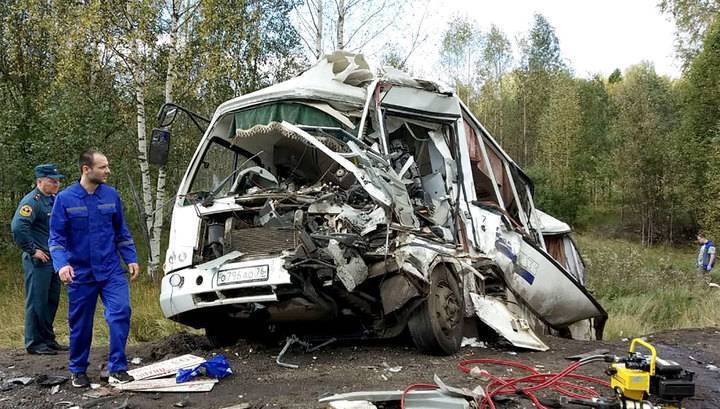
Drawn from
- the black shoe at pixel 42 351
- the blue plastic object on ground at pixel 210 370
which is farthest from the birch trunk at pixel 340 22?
the blue plastic object on ground at pixel 210 370

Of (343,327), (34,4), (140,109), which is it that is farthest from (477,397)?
(34,4)

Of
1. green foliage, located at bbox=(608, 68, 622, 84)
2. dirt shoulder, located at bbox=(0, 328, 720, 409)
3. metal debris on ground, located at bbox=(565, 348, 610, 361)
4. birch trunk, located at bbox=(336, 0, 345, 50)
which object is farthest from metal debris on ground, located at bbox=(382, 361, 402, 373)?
green foliage, located at bbox=(608, 68, 622, 84)

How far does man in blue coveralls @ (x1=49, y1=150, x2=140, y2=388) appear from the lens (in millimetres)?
4125

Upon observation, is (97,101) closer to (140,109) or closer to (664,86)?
(140,109)

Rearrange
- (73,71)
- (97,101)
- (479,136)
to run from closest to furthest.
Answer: (479,136), (73,71), (97,101)

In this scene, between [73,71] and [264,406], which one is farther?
[73,71]

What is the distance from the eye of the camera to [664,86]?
117ft

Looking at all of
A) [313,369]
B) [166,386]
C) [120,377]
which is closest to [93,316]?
[120,377]

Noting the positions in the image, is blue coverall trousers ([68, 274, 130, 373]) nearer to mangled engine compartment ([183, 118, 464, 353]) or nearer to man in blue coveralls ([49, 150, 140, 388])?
man in blue coveralls ([49, 150, 140, 388])

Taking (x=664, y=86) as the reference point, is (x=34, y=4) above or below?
below

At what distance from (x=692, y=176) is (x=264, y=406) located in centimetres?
2868

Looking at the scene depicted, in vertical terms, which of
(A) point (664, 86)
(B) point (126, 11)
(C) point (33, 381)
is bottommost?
(C) point (33, 381)

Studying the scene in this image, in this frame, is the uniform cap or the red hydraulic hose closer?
the red hydraulic hose

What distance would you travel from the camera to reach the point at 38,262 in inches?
220
